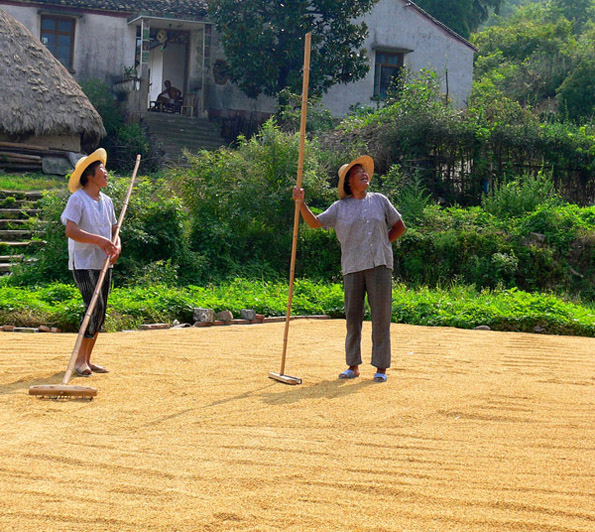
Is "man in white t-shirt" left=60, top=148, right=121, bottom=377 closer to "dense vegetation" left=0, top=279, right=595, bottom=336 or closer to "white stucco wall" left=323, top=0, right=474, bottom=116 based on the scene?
"dense vegetation" left=0, top=279, right=595, bottom=336

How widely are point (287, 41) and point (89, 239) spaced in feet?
62.1

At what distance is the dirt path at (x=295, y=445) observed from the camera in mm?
3893

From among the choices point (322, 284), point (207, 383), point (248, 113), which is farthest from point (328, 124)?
point (207, 383)

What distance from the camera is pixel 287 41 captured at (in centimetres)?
2456

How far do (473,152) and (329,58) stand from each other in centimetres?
824

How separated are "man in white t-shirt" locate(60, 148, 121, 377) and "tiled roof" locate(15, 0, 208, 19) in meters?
18.1

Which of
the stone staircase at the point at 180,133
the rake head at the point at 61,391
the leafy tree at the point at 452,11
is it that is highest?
the leafy tree at the point at 452,11

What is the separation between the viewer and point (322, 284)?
13586 millimetres

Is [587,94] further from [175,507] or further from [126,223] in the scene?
[175,507]

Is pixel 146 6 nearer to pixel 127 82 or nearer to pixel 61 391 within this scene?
pixel 127 82

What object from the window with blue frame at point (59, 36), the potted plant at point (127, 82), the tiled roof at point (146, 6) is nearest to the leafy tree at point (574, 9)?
the tiled roof at point (146, 6)

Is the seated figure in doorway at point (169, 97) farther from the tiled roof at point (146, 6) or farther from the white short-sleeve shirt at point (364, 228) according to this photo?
the white short-sleeve shirt at point (364, 228)

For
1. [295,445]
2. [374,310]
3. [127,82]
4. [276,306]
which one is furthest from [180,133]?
[295,445]

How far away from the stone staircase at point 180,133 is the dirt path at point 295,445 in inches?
612
